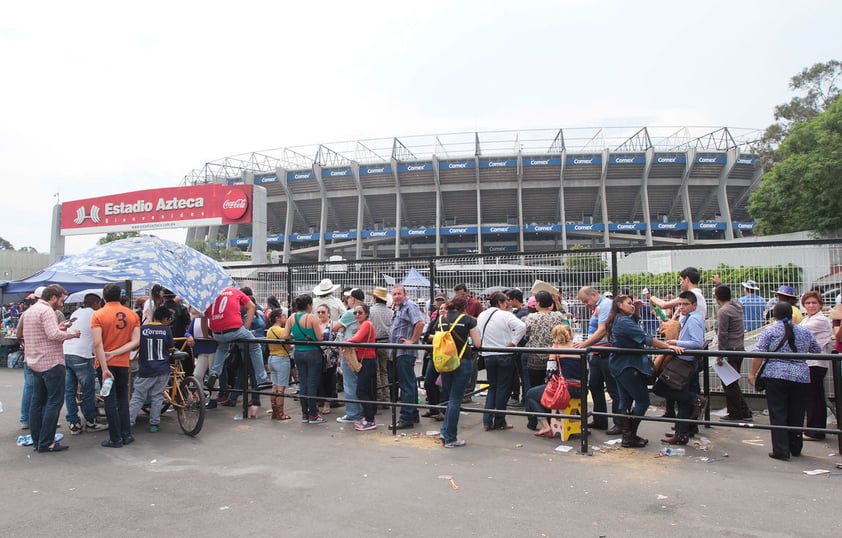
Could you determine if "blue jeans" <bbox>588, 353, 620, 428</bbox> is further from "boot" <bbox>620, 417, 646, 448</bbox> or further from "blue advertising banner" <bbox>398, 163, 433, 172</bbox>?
"blue advertising banner" <bbox>398, 163, 433, 172</bbox>

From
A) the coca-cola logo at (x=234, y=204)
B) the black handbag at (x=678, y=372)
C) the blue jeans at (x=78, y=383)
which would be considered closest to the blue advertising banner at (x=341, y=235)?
the coca-cola logo at (x=234, y=204)

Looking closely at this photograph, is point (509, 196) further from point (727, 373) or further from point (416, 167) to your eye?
point (727, 373)

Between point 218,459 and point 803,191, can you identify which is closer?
point 218,459

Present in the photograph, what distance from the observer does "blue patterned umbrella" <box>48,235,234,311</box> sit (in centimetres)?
677

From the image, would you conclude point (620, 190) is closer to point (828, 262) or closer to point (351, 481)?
point (828, 262)

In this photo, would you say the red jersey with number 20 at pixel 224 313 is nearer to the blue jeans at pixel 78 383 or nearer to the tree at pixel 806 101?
the blue jeans at pixel 78 383

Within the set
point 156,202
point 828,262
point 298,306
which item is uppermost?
point 156,202

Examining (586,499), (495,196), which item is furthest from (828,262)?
(495,196)

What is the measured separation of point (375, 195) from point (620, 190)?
981 inches

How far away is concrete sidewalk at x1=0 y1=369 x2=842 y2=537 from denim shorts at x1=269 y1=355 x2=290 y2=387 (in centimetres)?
96

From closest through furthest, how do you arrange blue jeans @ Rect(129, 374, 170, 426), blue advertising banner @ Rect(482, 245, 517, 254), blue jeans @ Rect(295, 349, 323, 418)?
blue jeans @ Rect(129, 374, 170, 426) < blue jeans @ Rect(295, 349, 323, 418) < blue advertising banner @ Rect(482, 245, 517, 254)

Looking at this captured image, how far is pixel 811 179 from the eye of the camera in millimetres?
25703

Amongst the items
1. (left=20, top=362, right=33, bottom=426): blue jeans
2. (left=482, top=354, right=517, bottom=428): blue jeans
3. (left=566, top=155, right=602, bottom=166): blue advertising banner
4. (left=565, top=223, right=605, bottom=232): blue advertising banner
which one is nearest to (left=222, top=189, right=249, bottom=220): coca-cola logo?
(left=20, top=362, right=33, bottom=426): blue jeans

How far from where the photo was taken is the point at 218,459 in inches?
219
